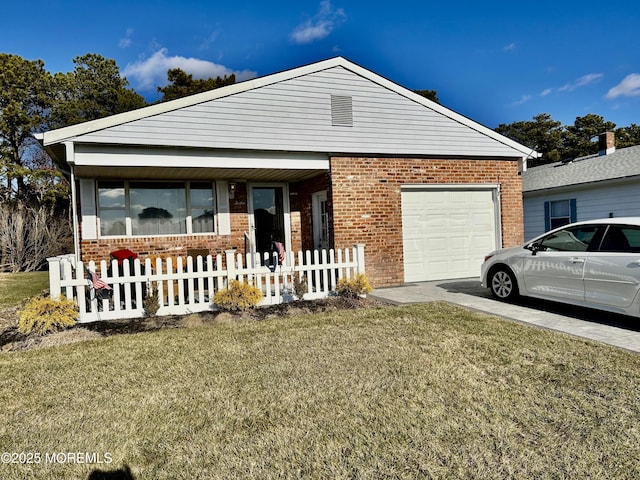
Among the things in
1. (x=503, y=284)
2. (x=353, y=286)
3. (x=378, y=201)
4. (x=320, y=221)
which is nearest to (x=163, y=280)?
(x=353, y=286)

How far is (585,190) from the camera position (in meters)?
14.5

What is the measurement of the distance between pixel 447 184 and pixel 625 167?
25.0ft

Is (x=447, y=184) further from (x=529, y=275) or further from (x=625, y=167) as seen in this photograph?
(x=625, y=167)

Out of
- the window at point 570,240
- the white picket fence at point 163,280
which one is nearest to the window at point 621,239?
the window at point 570,240

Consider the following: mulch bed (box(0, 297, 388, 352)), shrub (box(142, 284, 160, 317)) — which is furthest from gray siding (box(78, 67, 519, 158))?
mulch bed (box(0, 297, 388, 352))

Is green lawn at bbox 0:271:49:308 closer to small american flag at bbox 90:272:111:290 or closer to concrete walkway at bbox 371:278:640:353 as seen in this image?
small american flag at bbox 90:272:111:290

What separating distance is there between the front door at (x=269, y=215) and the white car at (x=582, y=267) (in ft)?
18.7

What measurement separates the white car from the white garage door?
2.67 meters

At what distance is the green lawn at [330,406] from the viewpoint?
2623mm

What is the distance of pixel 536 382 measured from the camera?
12.5 ft

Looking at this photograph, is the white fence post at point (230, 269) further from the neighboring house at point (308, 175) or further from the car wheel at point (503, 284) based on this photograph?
the car wheel at point (503, 284)

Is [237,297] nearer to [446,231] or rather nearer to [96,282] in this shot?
[96,282]

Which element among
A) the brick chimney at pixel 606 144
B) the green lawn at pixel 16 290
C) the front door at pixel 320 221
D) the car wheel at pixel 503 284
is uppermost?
the brick chimney at pixel 606 144

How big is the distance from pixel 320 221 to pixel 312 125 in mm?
2463
